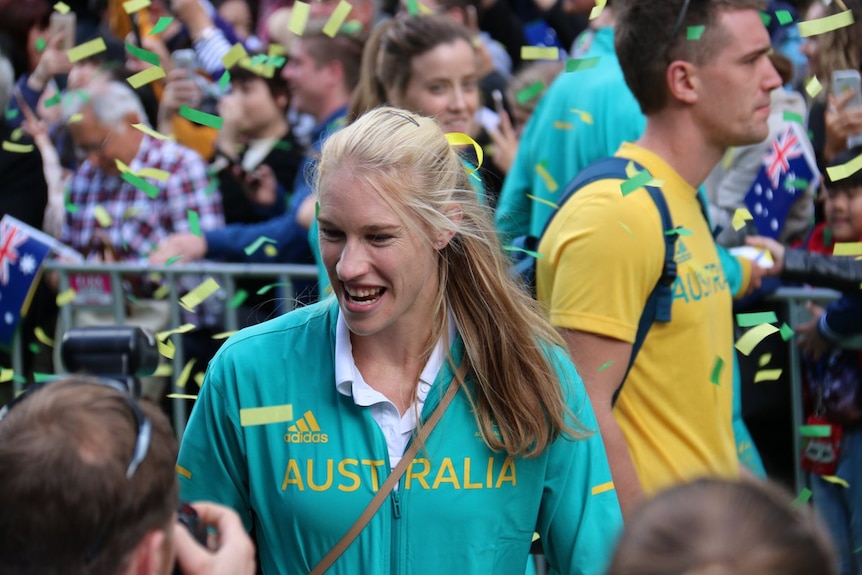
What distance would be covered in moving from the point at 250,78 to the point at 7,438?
5.46 metres

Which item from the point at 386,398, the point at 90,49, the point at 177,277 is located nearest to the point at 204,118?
the point at 177,277

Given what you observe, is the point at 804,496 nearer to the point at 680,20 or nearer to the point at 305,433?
the point at 680,20

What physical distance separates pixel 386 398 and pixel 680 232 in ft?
3.83

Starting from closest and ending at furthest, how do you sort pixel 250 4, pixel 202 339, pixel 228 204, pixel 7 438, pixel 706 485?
pixel 706 485
pixel 7 438
pixel 202 339
pixel 228 204
pixel 250 4

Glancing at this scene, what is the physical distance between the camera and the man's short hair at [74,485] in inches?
79.3

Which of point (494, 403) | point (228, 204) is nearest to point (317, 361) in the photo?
point (494, 403)

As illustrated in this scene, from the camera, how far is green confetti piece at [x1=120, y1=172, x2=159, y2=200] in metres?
6.39

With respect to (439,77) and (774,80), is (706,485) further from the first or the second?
(439,77)

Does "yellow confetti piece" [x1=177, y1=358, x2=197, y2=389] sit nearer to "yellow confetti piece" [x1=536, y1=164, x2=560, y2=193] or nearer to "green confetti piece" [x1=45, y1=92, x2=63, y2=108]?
"yellow confetti piece" [x1=536, y1=164, x2=560, y2=193]

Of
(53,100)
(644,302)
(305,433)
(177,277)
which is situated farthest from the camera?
(53,100)

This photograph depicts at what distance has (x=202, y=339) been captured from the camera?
6305 mm

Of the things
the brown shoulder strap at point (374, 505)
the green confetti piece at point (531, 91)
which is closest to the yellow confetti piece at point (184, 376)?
→ the green confetti piece at point (531, 91)

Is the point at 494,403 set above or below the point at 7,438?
below

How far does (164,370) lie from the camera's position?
19.0 ft
